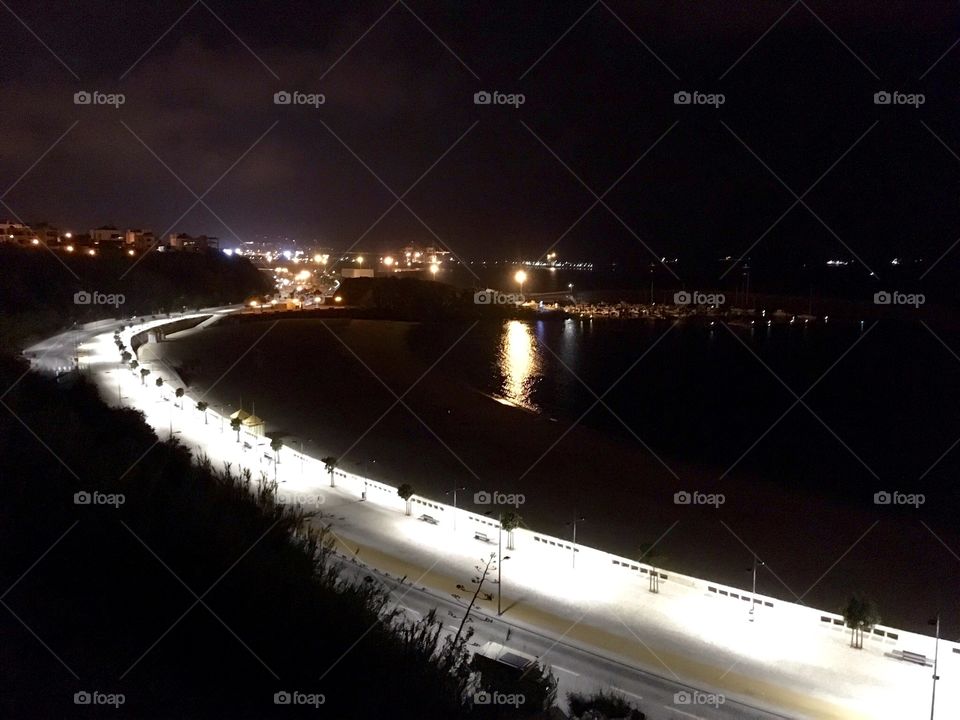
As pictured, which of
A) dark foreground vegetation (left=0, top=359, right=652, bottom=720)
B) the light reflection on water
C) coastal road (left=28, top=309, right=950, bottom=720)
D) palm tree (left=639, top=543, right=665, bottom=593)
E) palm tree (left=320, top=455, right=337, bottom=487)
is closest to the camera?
dark foreground vegetation (left=0, top=359, right=652, bottom=720)

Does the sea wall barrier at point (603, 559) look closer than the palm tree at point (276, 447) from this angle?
Yes

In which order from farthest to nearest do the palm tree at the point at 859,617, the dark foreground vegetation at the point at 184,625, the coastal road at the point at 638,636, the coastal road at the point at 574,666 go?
the palm tree at the point at 859,617
the coastal road at the point at 638,636
the coastal road at the point at 574,666
the dark foreground vegetation at the point at 184,625

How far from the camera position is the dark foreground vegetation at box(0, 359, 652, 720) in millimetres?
2076

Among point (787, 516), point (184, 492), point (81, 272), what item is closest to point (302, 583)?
point (184, 492)

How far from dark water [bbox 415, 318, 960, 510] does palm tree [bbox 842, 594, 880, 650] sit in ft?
19.0

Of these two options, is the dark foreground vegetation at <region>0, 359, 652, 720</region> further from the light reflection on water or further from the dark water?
the light reflection on water

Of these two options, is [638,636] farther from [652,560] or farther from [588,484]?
[588,484]

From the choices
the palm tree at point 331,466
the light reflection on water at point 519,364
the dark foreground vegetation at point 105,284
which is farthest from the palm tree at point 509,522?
the dark foreground vegetation at point 105,284

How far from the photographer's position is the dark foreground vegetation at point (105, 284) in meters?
17.3

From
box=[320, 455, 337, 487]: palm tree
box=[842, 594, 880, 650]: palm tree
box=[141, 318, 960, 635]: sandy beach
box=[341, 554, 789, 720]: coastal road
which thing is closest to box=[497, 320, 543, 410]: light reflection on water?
box=[141, 318, 960, 635]: sandy beach

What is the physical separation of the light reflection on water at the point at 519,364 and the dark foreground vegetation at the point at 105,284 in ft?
33.6

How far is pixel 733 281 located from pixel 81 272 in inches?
2069

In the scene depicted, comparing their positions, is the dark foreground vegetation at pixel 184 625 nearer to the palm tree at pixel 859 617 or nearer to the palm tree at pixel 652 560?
the palm tree at pixel 652 560

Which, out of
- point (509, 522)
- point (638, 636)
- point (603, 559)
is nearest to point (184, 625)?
point (638, 636)
